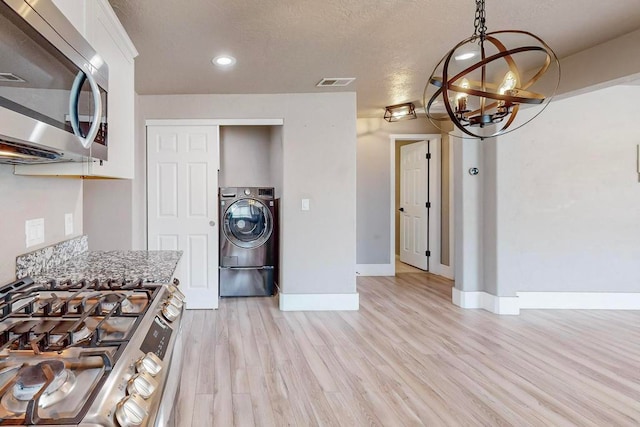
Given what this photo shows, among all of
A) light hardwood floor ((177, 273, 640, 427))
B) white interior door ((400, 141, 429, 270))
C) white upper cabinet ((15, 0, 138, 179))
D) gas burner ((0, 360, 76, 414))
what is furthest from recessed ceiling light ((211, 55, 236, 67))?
white interior door ((400, 141, 429, 270))

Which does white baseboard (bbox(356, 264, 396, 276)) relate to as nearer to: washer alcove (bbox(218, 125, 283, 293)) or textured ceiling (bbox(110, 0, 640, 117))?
washer alcove (bbox(218, 125, 283, 293))

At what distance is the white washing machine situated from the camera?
14.5ft

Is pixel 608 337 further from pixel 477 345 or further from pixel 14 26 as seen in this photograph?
pixel 14 26

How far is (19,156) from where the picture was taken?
125 centimetres

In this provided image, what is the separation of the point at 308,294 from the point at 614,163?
3531 millimetres

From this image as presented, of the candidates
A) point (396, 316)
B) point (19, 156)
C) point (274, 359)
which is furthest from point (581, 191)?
point (19, 156)

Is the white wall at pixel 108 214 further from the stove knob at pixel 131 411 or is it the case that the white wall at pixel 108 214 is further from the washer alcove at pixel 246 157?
the stove knob at pixel 131 411

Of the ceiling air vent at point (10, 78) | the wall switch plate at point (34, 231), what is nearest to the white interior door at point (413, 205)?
the wall switch plate at point (34, 231)

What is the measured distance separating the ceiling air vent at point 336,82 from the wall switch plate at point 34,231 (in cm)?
258

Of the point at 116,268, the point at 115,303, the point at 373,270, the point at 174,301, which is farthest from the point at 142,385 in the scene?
the point at 373,270

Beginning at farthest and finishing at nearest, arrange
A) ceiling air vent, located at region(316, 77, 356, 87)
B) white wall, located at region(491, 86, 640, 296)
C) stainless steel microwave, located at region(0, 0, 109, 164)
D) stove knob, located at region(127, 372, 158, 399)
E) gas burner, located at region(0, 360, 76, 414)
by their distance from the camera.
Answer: white wall, located at region(491, 86, 640, 296) → ceiling air vent, located at region(316, 77, 356, 87) → stainless steel microwave, located at region(0, 0, 109, 164) → stove knob, located at region(127, 372, 158, 399) → gas burner, located at region(0, 360, 76, 414)

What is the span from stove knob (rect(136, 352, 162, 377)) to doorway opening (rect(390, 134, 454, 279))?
508cm

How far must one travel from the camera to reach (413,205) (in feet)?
21.0

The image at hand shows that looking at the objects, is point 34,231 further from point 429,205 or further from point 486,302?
point 429,205
